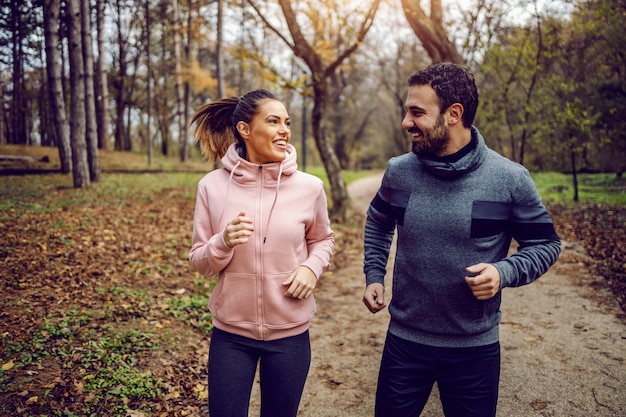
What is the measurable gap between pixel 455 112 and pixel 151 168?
2046cm

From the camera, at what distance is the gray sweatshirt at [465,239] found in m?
2.21

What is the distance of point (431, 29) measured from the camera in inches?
377

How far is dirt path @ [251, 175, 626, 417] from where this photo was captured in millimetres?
3955

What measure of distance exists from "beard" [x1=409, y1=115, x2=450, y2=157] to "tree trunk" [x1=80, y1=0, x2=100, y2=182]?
13082mm

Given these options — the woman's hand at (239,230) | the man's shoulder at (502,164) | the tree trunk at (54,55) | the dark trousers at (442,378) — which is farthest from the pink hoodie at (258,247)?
the tree trunk at (54,55)

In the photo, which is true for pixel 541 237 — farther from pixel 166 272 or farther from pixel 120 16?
pixel 120 16

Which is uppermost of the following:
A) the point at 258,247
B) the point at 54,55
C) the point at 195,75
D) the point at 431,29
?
the point at 195,75

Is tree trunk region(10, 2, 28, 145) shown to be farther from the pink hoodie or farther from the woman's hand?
the woman's hand

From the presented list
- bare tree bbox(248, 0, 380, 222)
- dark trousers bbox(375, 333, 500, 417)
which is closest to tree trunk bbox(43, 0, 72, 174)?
bare tree bbox(248, 0, 380, 222)

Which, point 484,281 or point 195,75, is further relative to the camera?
point 195,75

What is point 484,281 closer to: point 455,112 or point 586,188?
point 455,112

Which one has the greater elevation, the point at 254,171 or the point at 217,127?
the point at 217,127

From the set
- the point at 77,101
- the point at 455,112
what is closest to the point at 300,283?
the point at 455,112

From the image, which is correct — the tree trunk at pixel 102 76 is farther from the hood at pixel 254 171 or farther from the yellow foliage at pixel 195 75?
the hood at pixel 254 171
